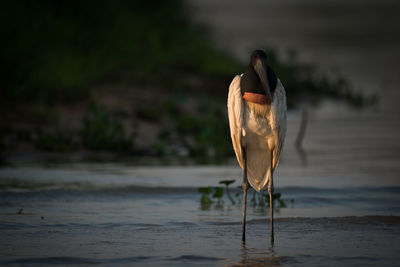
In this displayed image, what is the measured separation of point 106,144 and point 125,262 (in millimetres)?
7605

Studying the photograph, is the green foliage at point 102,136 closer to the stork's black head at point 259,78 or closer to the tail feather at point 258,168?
the tail feather at point 258,168

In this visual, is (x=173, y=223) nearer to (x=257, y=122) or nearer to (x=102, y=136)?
(x=257, y=122)

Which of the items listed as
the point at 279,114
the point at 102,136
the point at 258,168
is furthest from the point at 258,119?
the point at 102,136

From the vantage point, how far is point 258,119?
21.2 ft

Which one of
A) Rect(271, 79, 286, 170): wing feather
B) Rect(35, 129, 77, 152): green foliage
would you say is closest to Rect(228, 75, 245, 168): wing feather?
Rect(271, 79, 286, 170): wing feather

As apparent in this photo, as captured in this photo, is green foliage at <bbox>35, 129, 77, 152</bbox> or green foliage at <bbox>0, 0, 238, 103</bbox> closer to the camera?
green foliage at <bbox>35, 129, 77, 152</bbox>

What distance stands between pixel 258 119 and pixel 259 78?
388mm

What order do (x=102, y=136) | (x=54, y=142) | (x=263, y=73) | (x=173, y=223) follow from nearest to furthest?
(x=263, y=73) < (x=173, y=223) < (x=54, y=142) < (x=102, y=136)

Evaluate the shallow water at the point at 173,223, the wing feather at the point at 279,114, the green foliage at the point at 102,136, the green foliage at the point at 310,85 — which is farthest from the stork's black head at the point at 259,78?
the green foliage at the point at 310,85

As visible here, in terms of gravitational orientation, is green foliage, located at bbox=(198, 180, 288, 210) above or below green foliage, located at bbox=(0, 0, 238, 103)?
below

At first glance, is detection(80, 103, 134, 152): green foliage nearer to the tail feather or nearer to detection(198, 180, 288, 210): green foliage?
detection(198, 180, 288, 210): green foliage

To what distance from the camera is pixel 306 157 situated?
13430 millimetres

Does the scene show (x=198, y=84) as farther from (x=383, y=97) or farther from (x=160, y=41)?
(x=383, y=97)

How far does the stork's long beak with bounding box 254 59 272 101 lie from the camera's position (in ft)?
20.3
